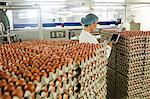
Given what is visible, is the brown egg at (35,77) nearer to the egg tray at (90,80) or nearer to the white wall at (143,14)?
the egg tray at (90,80)

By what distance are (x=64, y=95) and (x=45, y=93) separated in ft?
0.86

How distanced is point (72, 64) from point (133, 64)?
6.38 feet

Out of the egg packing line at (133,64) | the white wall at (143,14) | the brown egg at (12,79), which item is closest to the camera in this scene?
the brown egg at (12,79)

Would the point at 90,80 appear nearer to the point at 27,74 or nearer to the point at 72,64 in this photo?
the point at 72,64

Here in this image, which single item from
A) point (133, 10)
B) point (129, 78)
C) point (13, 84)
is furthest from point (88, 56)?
point (133, 10)

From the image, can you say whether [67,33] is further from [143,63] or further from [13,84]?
[13,84]

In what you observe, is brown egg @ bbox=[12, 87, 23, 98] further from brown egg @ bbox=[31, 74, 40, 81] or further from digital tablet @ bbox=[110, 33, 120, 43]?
digital tablet @ bbox=[110, 33, 120, 43]

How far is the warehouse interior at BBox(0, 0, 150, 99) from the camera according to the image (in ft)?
4.00

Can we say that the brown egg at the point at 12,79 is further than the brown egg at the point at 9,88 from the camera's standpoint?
Yes

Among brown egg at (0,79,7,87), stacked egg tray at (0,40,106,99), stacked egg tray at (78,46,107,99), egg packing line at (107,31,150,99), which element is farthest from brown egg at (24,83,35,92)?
egg packing line at (107,31,150,99)

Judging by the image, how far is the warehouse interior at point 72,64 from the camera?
4.00 feet

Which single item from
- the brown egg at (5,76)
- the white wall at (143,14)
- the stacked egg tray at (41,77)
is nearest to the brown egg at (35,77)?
the stacked egg tray at (41,77)

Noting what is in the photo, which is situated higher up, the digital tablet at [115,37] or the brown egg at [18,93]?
the digital tablet at [115,37]

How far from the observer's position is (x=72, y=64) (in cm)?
155
